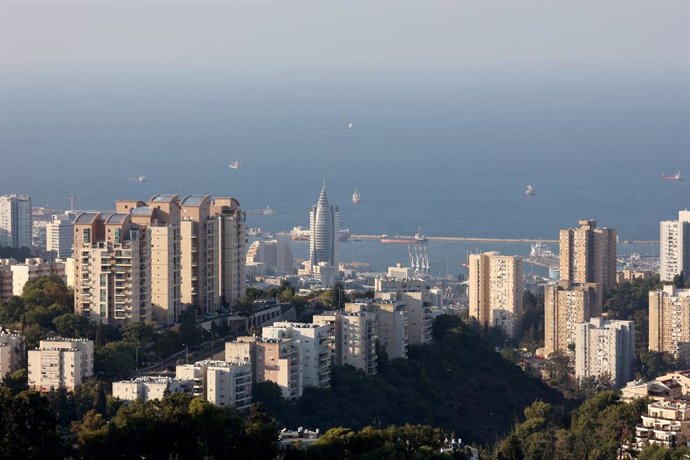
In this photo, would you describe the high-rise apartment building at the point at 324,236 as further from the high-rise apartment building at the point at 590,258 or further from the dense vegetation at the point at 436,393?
the dense vegetation at the point at 436,393

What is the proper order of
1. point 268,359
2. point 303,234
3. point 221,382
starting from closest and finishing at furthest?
point 221,382 < point 268,359 < point 303,234

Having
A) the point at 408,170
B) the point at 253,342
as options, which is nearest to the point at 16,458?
the point at 253,342

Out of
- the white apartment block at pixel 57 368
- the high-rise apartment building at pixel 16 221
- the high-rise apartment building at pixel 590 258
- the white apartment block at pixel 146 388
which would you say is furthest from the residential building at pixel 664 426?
the high-rise apartment building at pixel 16 221

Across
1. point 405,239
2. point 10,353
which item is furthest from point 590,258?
point 405,239

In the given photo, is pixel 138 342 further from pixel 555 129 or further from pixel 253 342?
pixel 555 129

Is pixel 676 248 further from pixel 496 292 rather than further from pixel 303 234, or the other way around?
pixel 303 234

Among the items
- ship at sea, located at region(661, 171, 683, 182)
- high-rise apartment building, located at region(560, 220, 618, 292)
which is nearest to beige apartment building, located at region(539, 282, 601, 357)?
high-rise apartment building, located at region(560, 220, 618, 292)

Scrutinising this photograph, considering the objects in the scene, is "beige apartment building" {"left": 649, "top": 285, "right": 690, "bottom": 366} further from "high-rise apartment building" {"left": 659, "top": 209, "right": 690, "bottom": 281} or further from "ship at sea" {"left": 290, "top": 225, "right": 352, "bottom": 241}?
"ship at sea" {"left": 290, "top": 225, "right": 352, "bottom": 241}
